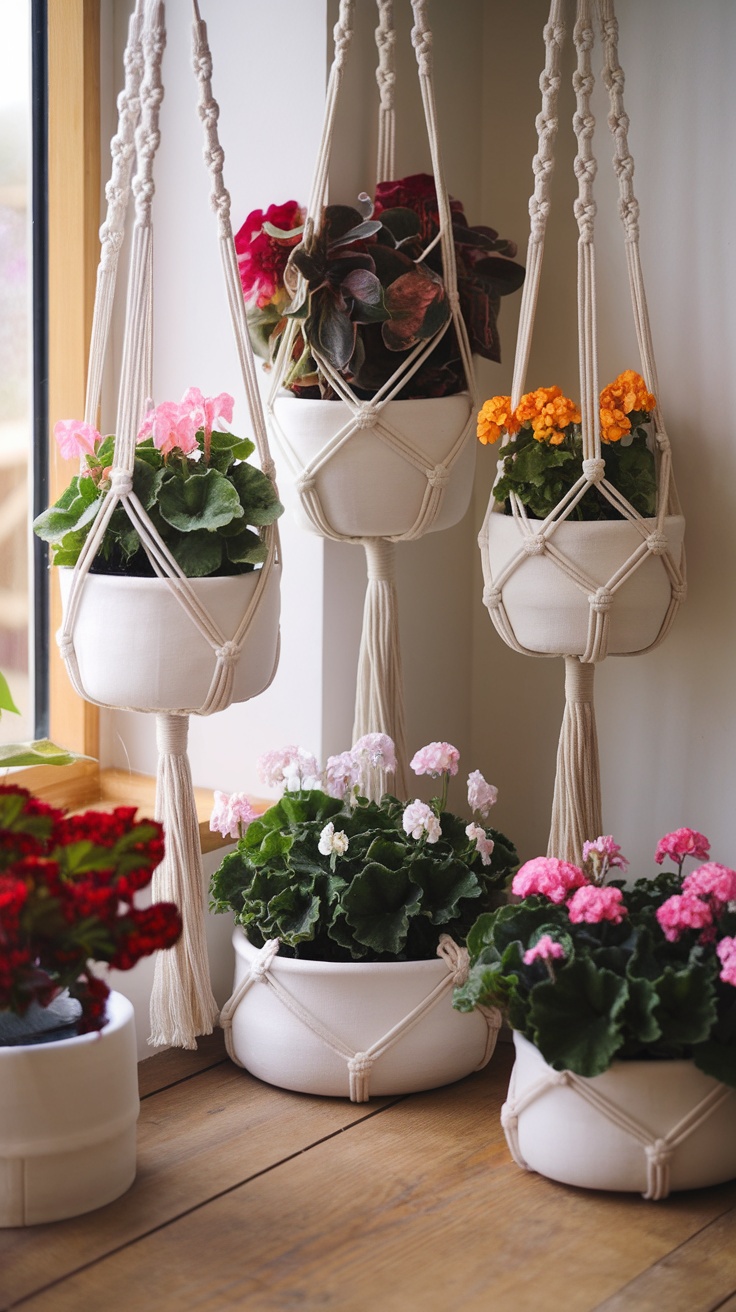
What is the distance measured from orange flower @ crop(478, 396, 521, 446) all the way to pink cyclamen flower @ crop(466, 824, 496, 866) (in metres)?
0.45

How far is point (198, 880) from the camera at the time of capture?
5.22 feet

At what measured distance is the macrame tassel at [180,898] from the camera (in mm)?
1566

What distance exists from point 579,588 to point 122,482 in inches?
21.2

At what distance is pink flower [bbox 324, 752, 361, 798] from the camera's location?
1665 mm

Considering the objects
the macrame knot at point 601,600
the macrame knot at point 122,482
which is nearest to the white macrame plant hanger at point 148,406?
the macrame knot at point 122,482

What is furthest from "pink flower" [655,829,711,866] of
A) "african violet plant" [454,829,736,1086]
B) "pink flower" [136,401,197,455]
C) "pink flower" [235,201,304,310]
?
"pink flower" [235,201,304,310]

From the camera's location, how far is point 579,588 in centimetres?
162

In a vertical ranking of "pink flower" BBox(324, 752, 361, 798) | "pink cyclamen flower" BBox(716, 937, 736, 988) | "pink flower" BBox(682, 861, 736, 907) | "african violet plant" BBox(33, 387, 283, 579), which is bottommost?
"pink cyclamen flower" BBox(716, 937, 736, 988)

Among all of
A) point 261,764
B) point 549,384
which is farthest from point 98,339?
point 549,384

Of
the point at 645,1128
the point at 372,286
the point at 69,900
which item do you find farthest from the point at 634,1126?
the point at 372,286

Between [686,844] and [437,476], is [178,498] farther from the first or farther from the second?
[686,844]

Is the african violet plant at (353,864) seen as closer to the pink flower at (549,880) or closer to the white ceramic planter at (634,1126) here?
the pink flower at (549,880)

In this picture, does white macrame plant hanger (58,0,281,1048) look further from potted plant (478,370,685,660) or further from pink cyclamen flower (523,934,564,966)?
pink cyclamen flower (523,934,564,966)

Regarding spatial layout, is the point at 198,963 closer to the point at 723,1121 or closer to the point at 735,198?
the point at 723,1121
